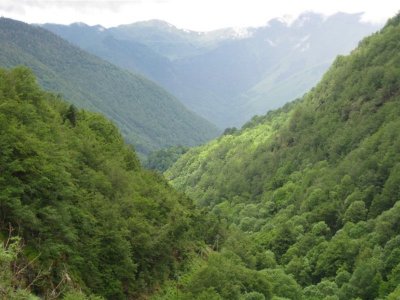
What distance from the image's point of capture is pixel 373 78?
144 metres

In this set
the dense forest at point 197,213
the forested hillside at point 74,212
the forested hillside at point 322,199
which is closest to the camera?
the forested hillside at point 74,212

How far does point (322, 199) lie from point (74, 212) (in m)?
77.7

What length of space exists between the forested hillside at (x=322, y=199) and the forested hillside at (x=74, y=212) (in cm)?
508

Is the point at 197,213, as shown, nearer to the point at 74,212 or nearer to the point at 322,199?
the point at 322,199

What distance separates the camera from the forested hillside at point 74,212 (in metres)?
40.8

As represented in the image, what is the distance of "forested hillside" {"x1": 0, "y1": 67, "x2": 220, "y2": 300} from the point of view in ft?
134

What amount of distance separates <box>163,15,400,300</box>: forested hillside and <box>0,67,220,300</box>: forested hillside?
5082 mm

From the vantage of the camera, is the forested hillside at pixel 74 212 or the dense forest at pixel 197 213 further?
the dense forest at pixel 197 213

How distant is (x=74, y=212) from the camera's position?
48.7m

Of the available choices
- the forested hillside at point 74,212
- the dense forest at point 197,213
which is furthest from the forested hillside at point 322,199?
the forested hillside at point 74,212

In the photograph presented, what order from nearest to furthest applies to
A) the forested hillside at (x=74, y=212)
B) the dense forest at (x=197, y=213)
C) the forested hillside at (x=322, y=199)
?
the forested hillside at (x=74, y=212)
the dense forest at (x=197, y=213)
the forested hillside at (x=322, y=199)

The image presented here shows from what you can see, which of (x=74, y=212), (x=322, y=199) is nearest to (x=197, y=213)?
(x=322, y=199)

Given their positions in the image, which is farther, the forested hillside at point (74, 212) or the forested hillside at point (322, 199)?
the forested hillside at point (322, 199)

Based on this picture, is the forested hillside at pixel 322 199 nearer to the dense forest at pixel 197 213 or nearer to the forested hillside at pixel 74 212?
the dense forest at pixel 197 213
